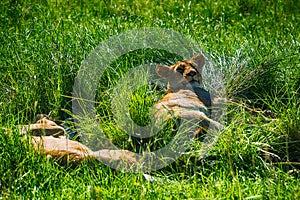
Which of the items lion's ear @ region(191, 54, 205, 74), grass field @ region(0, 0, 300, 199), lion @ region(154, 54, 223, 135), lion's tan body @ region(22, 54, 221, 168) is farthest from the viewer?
lion's ear @ region(191, 54, 205, 74)

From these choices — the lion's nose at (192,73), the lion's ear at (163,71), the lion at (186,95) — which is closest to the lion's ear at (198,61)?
the lion at (186,95)

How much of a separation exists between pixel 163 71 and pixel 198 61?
34 centimetres

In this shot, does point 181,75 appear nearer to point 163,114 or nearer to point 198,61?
point 198,61

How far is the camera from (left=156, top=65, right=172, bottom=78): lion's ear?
5.78m

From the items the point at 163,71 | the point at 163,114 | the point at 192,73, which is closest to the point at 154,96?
the point at 163,71

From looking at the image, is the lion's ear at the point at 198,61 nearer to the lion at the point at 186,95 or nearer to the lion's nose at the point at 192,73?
the lion at the point at 186,95

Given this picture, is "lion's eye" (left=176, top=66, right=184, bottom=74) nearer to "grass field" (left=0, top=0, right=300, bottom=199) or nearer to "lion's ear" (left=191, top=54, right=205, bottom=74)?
"lion's ear" (left=191, top=54, right=205, bottom=74)

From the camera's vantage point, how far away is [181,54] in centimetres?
644

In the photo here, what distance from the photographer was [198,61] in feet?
19.3

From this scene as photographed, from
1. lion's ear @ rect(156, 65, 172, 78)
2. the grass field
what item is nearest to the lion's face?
lion's ear @ rect(156, 65, 172, 78)

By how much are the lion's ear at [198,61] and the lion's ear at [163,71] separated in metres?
0.23

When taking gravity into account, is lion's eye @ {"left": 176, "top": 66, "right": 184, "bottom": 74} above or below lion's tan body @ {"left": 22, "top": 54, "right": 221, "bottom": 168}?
above

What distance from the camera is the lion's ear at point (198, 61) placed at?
19.3 ft

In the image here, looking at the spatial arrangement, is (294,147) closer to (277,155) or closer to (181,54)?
(277,155)
